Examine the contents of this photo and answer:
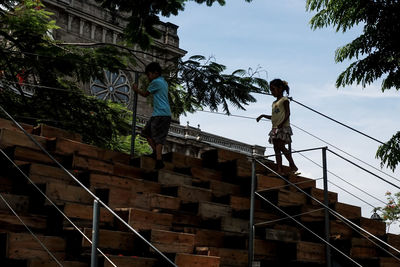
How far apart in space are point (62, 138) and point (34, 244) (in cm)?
227

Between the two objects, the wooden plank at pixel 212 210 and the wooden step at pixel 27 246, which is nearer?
the wooden step at pixel 27 246

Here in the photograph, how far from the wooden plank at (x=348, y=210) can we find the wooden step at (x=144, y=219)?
3597 millimetres

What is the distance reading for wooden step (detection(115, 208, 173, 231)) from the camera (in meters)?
5.85

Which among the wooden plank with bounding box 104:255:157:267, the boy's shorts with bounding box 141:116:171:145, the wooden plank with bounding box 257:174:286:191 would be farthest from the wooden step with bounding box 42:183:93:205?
the wooden plank with bounding box 257:174:286:191

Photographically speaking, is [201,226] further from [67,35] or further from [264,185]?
[67,35]

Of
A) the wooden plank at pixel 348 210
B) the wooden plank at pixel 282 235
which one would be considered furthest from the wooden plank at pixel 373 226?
the wooden plank at pixel 282 235

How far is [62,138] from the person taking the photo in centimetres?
710

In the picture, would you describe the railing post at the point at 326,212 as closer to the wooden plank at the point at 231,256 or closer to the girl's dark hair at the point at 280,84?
the wooden plank at the point at 231,256

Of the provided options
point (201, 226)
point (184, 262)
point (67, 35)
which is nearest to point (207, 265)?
point (184, 262)

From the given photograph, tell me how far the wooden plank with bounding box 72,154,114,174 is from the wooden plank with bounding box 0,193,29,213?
1.01 metres

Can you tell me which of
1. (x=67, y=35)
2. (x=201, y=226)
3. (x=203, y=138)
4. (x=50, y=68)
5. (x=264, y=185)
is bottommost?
(x=201, y=226)

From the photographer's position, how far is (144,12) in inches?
316

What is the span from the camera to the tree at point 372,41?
15562mm

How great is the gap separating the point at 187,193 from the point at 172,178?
0.57 m
